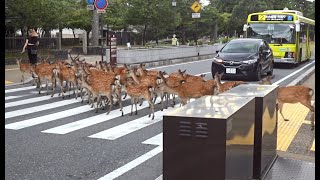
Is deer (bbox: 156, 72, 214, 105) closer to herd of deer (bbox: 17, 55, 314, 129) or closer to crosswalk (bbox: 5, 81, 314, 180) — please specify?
herd of deer (bbox: 17, 55, 314, 129)

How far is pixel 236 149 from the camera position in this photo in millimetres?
3762

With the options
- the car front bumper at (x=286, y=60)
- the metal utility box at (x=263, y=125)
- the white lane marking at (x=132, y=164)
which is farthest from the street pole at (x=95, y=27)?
the metal utility box at (x=263, y=125)

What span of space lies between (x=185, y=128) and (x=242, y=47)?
545 inches

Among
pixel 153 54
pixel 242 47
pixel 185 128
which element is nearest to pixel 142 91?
pixel 185 128

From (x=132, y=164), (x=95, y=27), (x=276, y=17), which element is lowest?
(x=132, y=164)

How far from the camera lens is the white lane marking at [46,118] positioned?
823 cm

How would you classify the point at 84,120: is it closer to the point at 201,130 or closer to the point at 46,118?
the point at 46,118

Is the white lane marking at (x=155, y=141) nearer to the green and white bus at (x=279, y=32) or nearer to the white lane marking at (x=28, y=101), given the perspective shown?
the white lane marking at (x=28, y=101)

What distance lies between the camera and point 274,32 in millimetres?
21156

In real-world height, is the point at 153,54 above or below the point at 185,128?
above

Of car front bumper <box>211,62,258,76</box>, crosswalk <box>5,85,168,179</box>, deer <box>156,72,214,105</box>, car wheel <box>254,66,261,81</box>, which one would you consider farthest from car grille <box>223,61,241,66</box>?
deer <box>156,72,214,105</box>

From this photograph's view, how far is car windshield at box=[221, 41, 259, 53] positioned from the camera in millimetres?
16516

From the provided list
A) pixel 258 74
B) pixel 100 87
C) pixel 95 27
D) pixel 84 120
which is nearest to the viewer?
pixel 84 120

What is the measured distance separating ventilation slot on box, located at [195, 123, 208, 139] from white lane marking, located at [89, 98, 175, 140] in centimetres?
407
